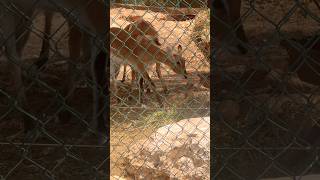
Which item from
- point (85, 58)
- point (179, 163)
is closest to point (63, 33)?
point (85, 58)

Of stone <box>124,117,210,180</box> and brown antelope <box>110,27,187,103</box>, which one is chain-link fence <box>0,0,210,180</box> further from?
brown antelope <box>110,27,187,103</box>

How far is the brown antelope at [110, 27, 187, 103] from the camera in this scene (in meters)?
6.18

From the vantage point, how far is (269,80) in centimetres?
180

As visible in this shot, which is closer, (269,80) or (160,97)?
(269,80)

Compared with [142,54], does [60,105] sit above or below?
above

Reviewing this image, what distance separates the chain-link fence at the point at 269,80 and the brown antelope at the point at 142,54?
3935 millimetres

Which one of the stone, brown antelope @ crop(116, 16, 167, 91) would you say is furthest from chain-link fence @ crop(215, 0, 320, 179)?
brown antelope @ crop(116, 16, 167, 91)

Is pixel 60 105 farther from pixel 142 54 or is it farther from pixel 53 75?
pixel 142 54

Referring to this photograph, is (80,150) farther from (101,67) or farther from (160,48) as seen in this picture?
(160,48)

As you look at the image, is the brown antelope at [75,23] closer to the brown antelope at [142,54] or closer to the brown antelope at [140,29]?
the brown antelope at [140,29]

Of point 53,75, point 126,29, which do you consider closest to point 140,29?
point 126,29

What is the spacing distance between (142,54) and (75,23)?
5.15 m

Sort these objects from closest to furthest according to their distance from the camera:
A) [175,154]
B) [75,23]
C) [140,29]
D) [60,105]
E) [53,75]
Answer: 1. [75,23]
2. [60,105]
3. [53,75]
4. [175,154]
5. [140,29]

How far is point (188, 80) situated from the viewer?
6.18m
